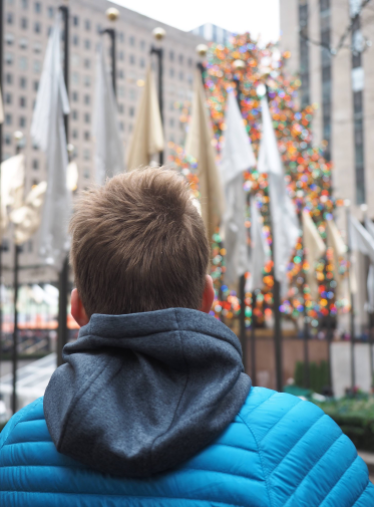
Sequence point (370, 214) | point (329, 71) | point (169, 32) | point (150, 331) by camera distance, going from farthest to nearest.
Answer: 1. point (169, 32)
2. point (329, 71)
3. point (370, 214)
4. point (150, 331)

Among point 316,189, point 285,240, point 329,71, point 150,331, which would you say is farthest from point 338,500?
point 329,71

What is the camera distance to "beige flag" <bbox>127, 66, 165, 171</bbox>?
7887mm

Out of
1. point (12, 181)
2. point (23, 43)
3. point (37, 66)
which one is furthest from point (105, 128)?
point (23, 43)

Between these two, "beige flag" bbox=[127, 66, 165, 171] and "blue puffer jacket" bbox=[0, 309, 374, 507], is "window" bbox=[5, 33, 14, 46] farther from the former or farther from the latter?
"blue puffer jacket" bbox=[0, 309, 374, 507]

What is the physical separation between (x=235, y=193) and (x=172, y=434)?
25.2ft

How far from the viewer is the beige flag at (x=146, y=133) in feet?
25.9

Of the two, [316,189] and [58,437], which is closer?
[58,437]

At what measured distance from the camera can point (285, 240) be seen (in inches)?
362

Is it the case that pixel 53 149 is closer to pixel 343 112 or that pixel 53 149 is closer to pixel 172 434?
pixel 172 434

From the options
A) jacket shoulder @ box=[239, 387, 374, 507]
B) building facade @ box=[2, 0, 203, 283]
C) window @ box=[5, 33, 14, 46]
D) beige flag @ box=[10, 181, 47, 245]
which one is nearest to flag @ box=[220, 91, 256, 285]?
beige flag @ box=[10, 181, 47, 245]

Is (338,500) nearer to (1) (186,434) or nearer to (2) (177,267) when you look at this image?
(1) (186,434)

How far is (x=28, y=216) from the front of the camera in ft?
29.8

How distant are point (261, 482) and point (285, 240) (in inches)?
321

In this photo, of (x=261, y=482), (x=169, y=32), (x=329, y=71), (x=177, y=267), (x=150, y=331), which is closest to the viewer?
(x=261, y=482)
